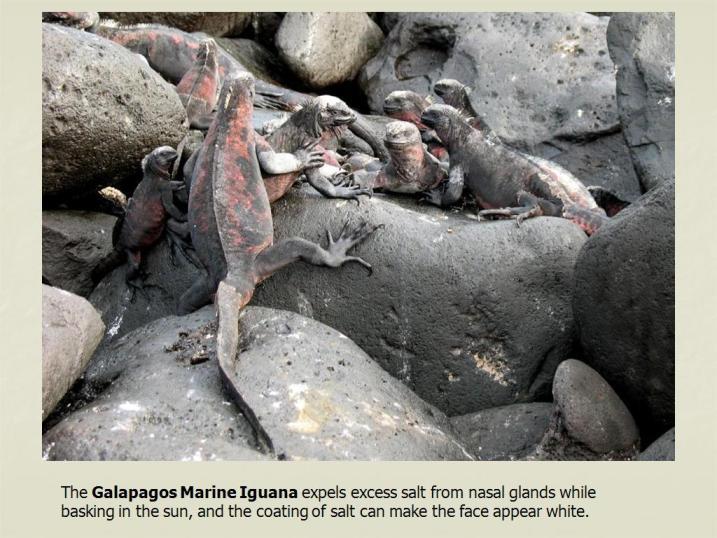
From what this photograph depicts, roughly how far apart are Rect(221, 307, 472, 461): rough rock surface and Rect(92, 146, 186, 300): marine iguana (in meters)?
1.21

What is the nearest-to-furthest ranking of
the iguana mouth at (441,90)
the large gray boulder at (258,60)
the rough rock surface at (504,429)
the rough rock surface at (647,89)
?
the rough rock surface at (504,429) < the rough rock surface at (647,89) < the iguana mouth at (441,90) < the large gray boulder at (258,60)

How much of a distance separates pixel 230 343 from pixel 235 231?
0.90m

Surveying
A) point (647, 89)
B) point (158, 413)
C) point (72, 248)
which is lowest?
point (72, 248)

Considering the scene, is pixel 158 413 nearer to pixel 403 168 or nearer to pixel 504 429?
pixel 504 429

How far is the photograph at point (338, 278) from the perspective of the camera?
13.3ft

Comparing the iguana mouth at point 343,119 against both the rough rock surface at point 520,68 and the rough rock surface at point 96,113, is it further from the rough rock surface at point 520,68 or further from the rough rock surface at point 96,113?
the rough rock surface at point 520,68

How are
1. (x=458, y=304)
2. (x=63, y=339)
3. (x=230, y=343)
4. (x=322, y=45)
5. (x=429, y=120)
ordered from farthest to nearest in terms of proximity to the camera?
(x=322, y=45) < (x=429, y=120) < (x=458, y=304) < (x=230, y=343) < (x=63, y=339)

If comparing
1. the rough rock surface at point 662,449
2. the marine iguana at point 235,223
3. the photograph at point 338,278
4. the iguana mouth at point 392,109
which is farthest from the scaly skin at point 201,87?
the rough rock surface at point 662,449

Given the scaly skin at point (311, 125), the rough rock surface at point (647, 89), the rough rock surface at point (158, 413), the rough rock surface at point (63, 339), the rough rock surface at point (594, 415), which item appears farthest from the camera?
the rough rock surface at point (647, 89)

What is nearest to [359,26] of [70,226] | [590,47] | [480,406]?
[590,47]

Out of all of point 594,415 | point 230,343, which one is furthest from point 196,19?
point 594,415

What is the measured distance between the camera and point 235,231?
509 cm

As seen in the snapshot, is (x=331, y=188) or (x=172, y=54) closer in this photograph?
(x=331, y=188)

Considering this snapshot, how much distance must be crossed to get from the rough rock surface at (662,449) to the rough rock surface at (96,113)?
3.75 m
